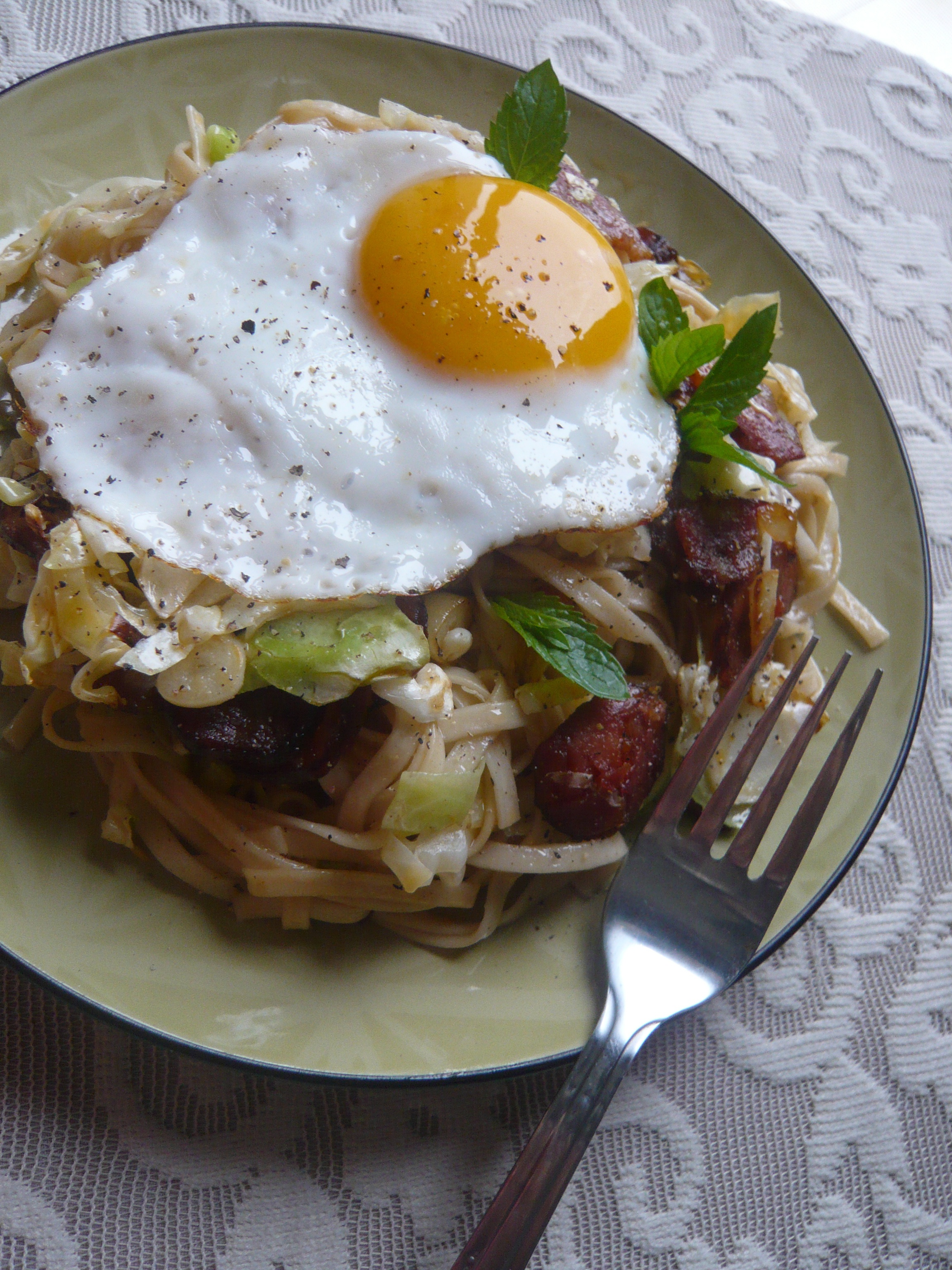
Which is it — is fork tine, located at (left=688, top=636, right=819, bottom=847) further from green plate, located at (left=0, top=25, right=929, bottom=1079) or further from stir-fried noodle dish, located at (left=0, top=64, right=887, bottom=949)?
green plate, located at (left=0, top=25, right=929, bottom=1079)

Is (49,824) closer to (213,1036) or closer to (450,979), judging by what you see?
(213,1036)

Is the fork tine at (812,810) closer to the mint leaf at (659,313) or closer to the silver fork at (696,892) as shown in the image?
the silver fork at (696,892)

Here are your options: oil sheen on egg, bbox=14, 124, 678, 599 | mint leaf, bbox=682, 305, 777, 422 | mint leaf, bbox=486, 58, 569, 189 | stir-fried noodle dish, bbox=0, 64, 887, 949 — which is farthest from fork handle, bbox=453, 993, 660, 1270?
mint leaf, bbox=486, 58, 569, 189

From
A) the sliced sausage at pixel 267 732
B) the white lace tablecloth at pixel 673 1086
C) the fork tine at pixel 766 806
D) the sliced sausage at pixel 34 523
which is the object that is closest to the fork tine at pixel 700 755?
the fork tine at pixel 766 806

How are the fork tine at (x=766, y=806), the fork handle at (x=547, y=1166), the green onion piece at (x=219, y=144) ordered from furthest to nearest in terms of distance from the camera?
1. the green onion piece at (x=219, y=144)
2. the fork tine at (x=766, y=806)
3. the fork handle at (x=547, y=1166)

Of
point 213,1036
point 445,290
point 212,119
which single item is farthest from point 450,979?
point 212,119

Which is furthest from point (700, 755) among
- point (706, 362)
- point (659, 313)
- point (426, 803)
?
point (659, 313)

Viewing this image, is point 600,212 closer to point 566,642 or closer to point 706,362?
point 706,362
